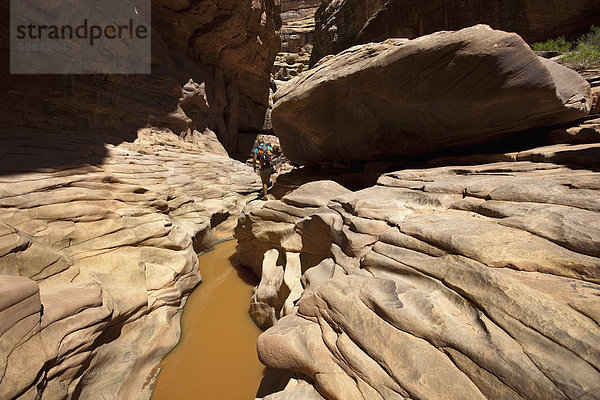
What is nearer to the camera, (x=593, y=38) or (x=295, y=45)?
(x=593, y=38)

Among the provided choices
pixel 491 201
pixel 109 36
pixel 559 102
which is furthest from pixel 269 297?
pixel 109 36

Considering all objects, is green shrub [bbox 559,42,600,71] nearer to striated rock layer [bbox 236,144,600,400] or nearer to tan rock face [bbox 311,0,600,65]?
tan rock face [bbox 311,0,600,65]

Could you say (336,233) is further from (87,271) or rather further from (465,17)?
(465,17)

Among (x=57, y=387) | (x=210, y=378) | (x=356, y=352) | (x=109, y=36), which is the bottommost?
(x=210, y=378)

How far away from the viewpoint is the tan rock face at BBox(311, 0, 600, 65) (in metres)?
6.95

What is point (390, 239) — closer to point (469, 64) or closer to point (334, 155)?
point (469, 64)

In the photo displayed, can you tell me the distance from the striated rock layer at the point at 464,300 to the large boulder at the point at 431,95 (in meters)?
1.32

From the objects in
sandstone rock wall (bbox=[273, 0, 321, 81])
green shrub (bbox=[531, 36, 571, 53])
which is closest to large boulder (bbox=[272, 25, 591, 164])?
green shrub (bbox=[531, 36, 571, 53])

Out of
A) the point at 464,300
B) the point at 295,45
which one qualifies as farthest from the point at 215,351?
the point at 295,45

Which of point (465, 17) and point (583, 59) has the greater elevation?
point (465, 17)

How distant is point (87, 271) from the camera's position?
316 centimetres

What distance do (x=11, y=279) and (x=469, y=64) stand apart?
603 centimetres

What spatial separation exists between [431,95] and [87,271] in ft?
19.5

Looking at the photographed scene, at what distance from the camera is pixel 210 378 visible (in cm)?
281
